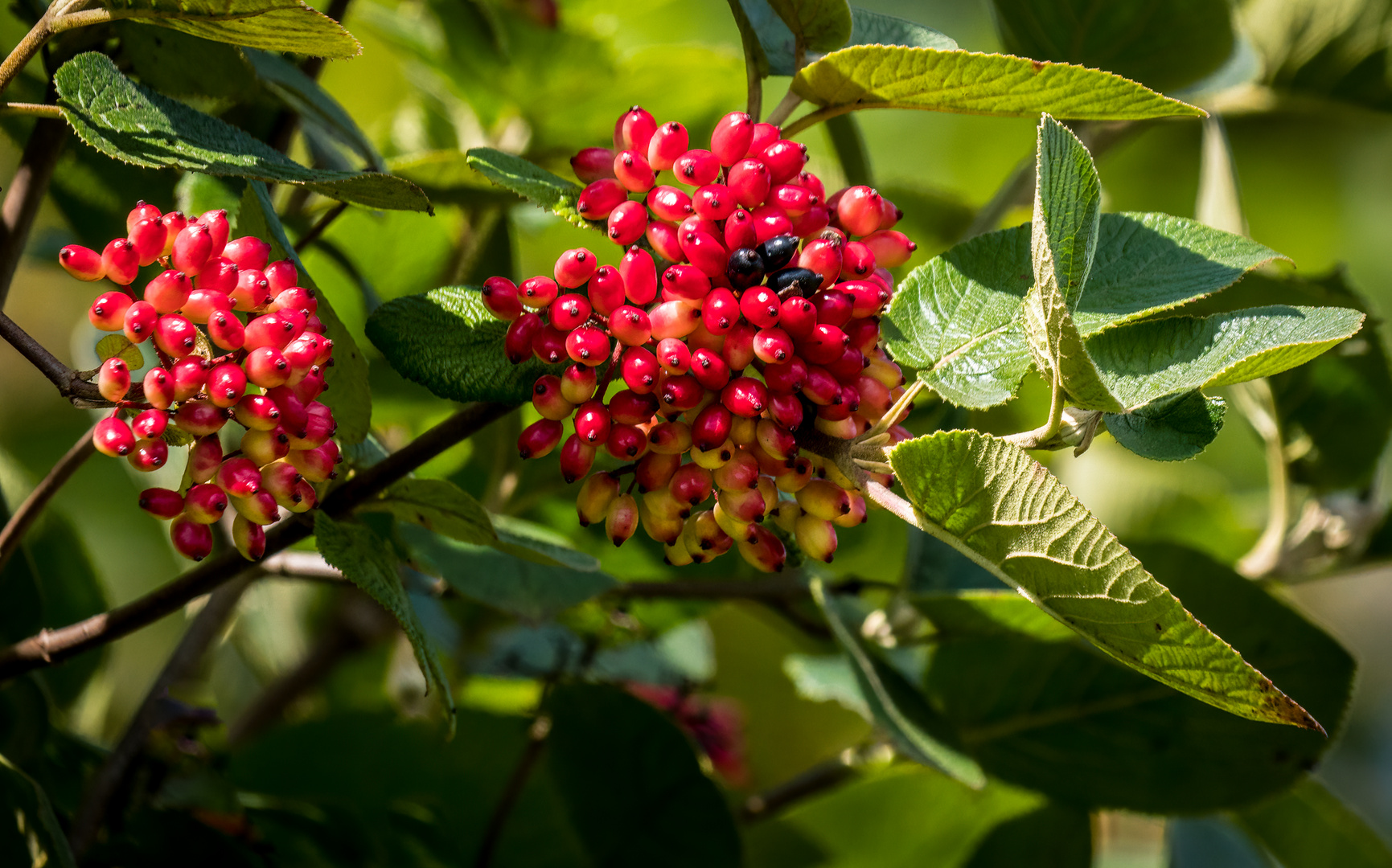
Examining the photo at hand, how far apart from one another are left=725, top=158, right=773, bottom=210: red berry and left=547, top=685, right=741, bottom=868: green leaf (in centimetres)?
51

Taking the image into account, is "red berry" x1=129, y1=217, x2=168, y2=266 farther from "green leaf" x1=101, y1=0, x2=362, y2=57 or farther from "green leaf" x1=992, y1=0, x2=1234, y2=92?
"green leaf" x1=992, y1=0, x2=1234, y2=92

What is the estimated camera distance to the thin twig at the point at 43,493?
627mm

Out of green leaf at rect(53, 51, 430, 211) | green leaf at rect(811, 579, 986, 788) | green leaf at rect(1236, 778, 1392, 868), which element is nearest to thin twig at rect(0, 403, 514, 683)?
green leaf at rect(53, 51, 430, 211)

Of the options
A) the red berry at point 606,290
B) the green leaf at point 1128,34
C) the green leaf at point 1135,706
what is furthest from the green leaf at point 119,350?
the green leaf at point 1128,34

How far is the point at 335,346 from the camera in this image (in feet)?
2.00

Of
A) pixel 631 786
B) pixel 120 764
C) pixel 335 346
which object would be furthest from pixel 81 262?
pixel 631 786

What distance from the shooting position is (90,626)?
24.1 inches

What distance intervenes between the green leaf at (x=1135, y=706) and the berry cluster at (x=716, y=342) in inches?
12.9

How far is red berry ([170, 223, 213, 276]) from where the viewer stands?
522mm

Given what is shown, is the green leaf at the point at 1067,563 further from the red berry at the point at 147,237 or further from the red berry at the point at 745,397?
the red berry at the point at 147,237

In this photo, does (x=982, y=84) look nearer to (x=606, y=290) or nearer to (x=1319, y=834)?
(x=606, y=290)

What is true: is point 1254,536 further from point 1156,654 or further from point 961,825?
point 1156,654

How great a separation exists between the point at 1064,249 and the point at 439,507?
34 cm

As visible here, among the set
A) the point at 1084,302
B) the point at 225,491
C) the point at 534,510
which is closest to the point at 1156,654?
the point at 1084,302
